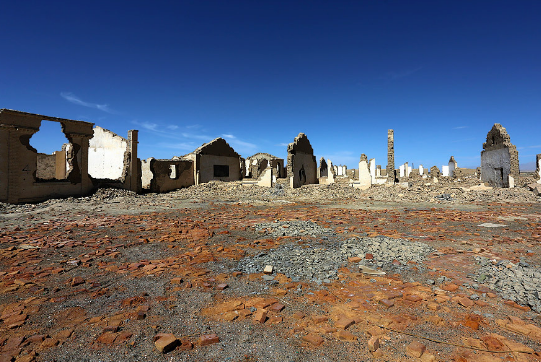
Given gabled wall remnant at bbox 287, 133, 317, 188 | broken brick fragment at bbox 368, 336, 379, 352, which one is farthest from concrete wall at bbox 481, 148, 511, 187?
broken brick fragment at bbox 368, 336, 379, 352

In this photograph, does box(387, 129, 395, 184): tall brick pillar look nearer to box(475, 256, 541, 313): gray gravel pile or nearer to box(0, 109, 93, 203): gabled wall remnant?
box(475, 256, 541, 313): gray gravel pile

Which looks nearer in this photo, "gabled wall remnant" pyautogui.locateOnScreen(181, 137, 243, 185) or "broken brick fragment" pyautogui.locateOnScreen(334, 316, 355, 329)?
"broken brick fragment" pyautogui.locateOnScreen(334, 316, 355, 329)

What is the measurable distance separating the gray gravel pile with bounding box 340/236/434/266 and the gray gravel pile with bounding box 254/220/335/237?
3.67 ft

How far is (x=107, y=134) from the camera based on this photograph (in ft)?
68.4

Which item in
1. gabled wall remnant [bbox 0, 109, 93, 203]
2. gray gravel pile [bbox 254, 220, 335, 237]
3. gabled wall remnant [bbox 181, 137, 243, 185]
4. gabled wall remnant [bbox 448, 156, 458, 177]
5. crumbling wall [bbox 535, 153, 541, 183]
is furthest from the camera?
gabled wall remnant [bbox 448, 156, 458, 177]

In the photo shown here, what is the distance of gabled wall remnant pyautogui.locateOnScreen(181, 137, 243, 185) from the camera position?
75.5ft

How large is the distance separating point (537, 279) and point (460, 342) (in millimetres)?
2103

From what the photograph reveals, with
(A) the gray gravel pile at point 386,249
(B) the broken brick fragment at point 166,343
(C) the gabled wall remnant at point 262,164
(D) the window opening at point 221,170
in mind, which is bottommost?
(B) the broken brick fragment at point 166,343

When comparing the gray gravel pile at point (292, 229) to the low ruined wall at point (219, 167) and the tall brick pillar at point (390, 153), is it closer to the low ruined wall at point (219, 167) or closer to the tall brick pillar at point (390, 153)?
the low ruined wall at point (219, 167)

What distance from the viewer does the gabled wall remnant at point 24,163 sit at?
41.9 ft

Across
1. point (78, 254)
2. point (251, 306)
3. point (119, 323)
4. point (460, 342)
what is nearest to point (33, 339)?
point (119, 323)

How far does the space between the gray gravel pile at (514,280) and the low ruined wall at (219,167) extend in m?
21.4

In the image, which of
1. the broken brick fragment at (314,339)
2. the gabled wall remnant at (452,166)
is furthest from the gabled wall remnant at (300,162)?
the gabled wall remnant at (452,166)

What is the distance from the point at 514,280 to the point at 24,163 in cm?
1903
